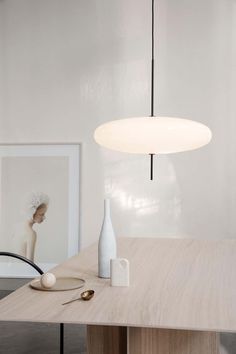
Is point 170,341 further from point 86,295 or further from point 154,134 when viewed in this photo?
point 154,134

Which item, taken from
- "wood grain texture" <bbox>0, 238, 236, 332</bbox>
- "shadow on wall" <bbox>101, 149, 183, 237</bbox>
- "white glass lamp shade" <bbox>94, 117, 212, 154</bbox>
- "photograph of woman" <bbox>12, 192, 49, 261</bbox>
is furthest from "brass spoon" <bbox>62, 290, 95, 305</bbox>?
"photograph of woman" <bbox>12, 192, 49, 261</bbox>

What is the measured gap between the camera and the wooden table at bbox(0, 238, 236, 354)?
1.55 metres

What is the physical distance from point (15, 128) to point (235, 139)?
2091mm

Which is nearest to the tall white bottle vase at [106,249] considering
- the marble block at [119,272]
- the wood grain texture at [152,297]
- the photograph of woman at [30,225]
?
the wood grain texture at [152,297]

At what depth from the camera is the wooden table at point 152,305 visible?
5.09ft

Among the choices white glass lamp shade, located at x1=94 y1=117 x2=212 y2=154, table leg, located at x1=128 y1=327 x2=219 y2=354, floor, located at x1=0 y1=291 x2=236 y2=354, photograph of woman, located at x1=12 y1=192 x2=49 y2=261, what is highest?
white glass lamp shade, located at x1=94 y1=117 x2=212 y2=154

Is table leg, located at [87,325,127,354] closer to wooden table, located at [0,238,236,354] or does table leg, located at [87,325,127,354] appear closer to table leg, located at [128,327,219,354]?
wooden table, located at [0,238,236,354]

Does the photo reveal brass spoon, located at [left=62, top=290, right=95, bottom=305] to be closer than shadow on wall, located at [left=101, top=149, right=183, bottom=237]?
Yes

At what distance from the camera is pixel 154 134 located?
2381mm

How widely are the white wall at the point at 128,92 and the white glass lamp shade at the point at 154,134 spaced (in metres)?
2.30

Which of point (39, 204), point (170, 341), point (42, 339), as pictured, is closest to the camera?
point (170, 341)

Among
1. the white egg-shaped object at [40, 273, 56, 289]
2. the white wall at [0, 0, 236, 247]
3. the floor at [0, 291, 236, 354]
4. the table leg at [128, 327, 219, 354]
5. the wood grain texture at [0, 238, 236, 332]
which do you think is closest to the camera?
the wood grain texture at [0, 238, 236, 332]

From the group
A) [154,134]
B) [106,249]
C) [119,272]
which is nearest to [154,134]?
[154,134]

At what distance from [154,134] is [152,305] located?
919 millimetres
